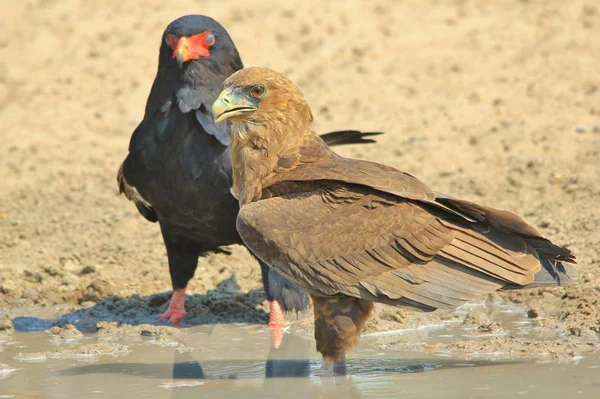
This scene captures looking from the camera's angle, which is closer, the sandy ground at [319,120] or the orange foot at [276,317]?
the orange foot at [276,317]

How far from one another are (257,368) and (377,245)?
3.44 ft

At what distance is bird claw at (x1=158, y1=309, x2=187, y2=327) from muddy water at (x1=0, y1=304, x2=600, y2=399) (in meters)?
0.16

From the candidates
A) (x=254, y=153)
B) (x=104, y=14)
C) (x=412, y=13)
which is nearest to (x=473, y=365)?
(x=254, y=153)

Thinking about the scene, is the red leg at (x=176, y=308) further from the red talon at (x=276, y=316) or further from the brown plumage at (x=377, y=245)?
the brown plumage at (x=377, y=245)

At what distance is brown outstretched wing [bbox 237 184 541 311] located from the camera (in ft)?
18.2

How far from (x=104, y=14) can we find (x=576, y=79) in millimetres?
5609

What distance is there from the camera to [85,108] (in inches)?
467

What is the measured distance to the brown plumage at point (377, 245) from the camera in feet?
18.2

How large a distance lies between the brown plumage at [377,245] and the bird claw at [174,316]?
70.3 inches

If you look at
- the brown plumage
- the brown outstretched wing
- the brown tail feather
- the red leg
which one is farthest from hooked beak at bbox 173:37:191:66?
the brown outstretched wing

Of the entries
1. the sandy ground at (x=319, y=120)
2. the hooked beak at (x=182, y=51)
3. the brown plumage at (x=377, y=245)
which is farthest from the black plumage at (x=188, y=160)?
the brown plumage at (x=377, y=245)

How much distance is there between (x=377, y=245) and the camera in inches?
221

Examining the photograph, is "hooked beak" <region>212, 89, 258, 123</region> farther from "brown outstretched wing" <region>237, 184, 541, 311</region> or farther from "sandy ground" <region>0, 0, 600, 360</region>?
"sandy ground" <region>0, 0, 600, 360</region>

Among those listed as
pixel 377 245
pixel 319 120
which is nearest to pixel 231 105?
pixel 377 245
